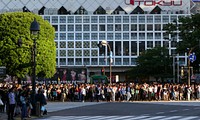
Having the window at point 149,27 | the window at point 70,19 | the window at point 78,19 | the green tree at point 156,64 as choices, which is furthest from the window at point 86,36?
the green tree at point 156,64

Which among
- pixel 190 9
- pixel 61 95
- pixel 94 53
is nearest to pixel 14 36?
pixel 61 95

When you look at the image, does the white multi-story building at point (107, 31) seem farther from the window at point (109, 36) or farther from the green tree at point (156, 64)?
the green tree at point (156, 64)

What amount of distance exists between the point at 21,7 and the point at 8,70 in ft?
198

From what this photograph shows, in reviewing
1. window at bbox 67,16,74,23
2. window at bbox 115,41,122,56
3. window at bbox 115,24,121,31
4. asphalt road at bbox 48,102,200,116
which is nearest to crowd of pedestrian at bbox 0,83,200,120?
asphalt road at bbox 48,102,200,116

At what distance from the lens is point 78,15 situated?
4208 inches

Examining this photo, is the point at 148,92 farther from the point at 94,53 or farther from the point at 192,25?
the point at 94,53

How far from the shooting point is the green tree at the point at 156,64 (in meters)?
83.9

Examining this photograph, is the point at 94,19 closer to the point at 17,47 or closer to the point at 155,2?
the point at 155,2

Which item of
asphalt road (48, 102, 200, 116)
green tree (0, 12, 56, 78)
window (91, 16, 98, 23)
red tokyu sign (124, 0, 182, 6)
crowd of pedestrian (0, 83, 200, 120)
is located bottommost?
asphalt road (48, 102, 200, 116)

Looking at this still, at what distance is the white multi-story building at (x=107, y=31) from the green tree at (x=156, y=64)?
19.4 metres

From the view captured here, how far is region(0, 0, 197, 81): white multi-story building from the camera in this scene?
106 m

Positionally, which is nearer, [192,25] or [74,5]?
[192,25]

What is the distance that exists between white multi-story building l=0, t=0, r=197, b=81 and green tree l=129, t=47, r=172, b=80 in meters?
19.4

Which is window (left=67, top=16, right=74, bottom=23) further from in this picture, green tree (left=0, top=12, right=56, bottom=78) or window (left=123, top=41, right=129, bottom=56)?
green tree (left=0, top=12, right=56, bottom=78)
